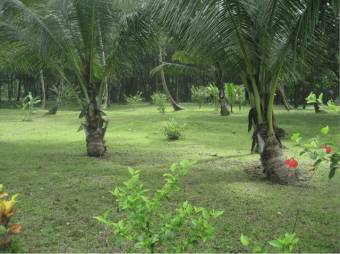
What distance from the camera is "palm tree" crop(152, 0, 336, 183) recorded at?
566cm

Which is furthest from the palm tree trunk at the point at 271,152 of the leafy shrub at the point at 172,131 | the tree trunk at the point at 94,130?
the leafy shrub at the point at 172,131

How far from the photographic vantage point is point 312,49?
659 centimetres

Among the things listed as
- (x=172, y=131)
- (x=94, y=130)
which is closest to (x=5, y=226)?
(x=94, y=130)

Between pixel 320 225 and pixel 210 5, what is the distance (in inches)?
118

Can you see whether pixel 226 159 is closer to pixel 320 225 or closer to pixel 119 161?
pixel 119 161

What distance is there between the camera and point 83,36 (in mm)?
8148

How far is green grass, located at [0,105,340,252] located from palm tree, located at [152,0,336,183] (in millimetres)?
828

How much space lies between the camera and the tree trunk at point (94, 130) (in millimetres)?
8508

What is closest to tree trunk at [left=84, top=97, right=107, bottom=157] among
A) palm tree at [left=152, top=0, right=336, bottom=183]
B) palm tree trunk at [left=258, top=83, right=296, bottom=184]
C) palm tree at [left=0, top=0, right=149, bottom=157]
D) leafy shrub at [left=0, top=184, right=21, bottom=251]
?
palm tree at [left=0, top=0, right=149, bottom=157]

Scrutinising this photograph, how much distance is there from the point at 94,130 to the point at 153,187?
2936mm

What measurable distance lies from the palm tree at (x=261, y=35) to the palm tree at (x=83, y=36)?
1727 mm

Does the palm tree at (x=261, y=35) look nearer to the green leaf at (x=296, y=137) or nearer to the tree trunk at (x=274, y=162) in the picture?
the tree trunk at (x=274, y=162)

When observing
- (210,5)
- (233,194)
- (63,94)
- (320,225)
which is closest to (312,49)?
(210,5)

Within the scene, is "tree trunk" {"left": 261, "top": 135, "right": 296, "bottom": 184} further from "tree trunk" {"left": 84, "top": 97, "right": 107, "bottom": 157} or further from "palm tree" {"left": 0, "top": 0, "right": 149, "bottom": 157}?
"tree trunk" {"left": 84, "top": 97, "right": 107, "bottom": 157}
